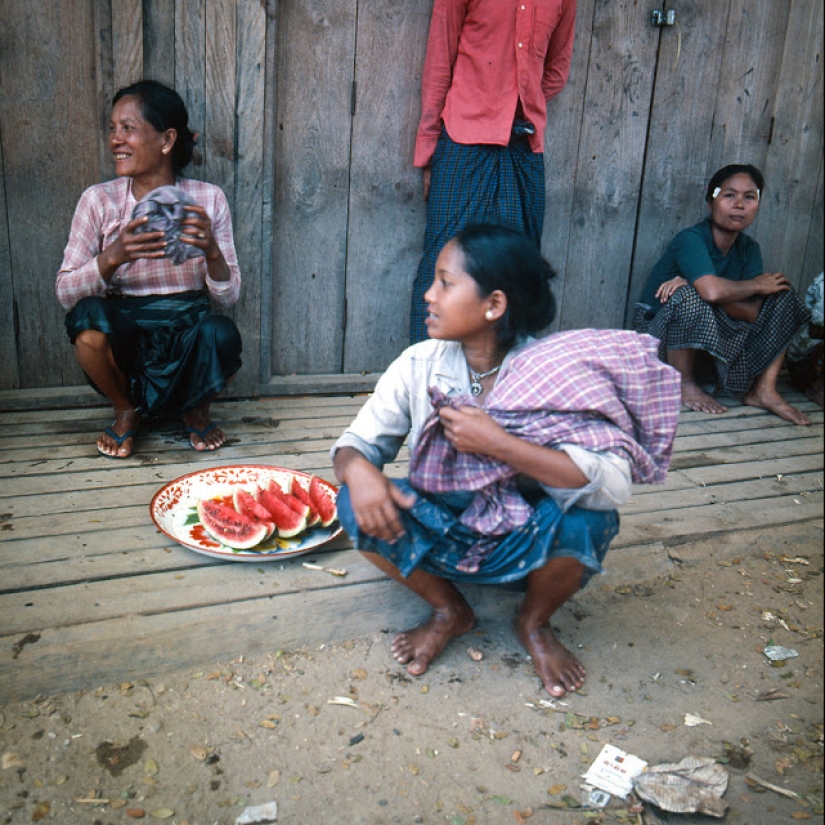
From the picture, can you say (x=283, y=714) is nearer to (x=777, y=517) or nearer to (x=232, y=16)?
(x=777, y=517)

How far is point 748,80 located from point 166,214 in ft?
11.8

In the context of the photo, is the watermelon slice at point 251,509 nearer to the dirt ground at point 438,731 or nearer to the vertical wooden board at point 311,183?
the dirt ground at point 438,731

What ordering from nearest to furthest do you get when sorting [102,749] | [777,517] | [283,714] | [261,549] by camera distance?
1. [102,749]
2. [283,714]
3. [261,549]
4. [777,517]

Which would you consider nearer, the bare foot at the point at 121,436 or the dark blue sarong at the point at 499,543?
the dark blue sarong at the point at 499,543

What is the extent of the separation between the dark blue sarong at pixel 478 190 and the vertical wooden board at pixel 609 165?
2.06 ft

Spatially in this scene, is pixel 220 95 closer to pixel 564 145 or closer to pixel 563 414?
pixel 564 145

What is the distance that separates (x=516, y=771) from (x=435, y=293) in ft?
4.15

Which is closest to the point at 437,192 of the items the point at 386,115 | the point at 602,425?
the point at 386,115

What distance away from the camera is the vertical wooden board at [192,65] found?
359 centimetres

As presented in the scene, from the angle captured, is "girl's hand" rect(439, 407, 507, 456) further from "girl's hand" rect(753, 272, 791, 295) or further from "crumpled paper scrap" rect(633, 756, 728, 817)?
"girl's hand" rect(753, 272, 791, 295)

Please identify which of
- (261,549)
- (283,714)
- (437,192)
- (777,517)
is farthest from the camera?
(437,192)

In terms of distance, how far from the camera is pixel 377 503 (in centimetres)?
218

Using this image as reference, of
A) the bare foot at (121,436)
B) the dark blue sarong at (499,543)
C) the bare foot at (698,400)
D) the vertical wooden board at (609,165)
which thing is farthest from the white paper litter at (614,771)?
the vertical wooden board at (609,165)

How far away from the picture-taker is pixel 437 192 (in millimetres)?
4129
